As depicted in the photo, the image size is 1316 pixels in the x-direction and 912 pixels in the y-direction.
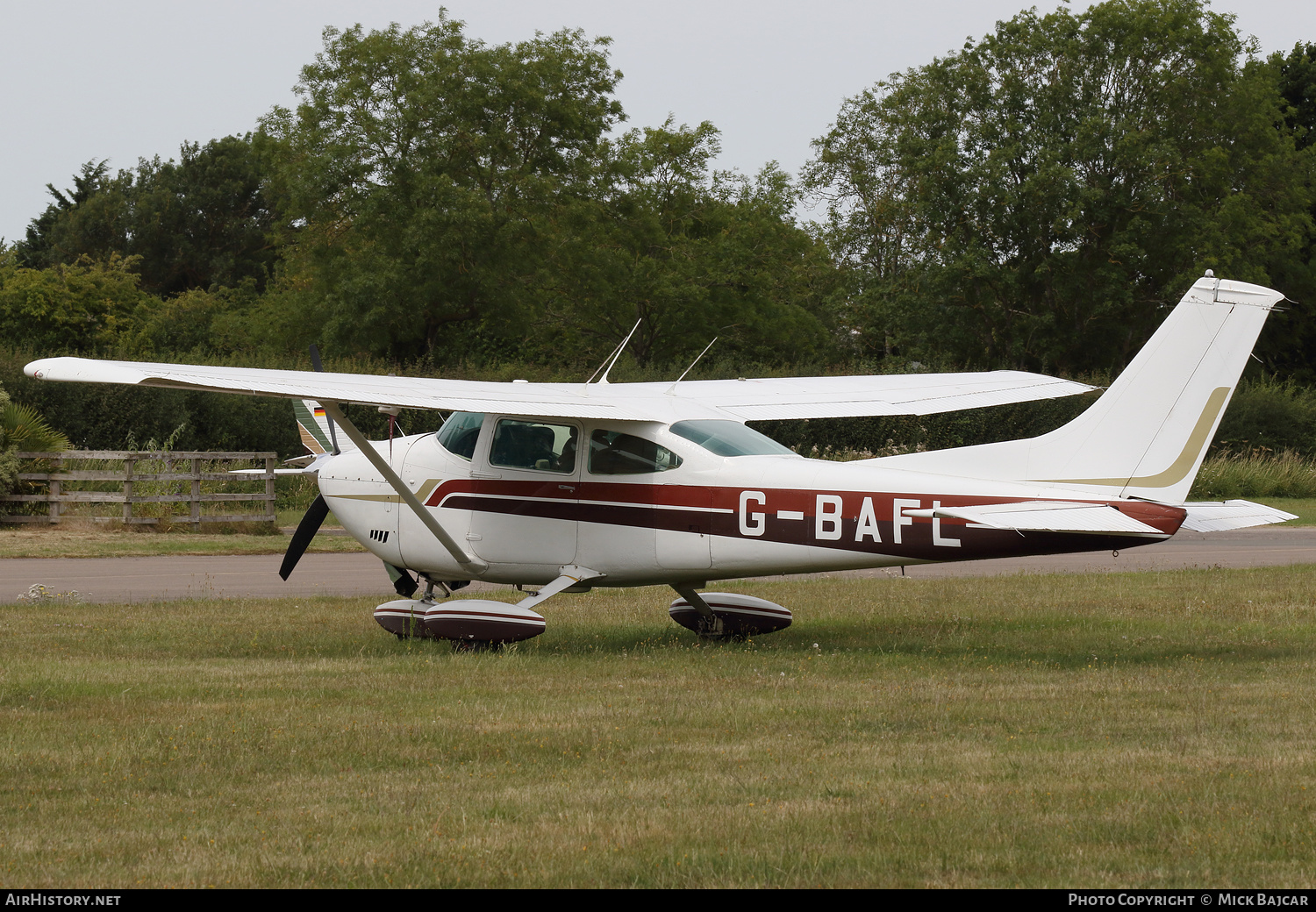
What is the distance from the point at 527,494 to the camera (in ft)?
37.5

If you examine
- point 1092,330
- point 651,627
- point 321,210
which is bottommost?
point 651,627

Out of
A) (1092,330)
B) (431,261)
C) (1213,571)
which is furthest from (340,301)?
(1213,571)

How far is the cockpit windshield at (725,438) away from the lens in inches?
432

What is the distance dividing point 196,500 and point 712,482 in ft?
51.1

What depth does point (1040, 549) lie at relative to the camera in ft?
31.8

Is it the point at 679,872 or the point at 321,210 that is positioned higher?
the point at 321,210

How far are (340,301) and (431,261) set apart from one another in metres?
3.52

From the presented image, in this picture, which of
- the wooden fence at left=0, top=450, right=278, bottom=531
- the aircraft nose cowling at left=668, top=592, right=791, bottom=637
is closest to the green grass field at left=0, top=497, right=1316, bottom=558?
the wooden fence at left=0, top=450, right=278, bottom=531

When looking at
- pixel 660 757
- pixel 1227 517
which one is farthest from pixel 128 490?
pixel 1227 517

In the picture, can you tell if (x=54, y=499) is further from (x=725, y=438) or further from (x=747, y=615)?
(x=725, y=438)

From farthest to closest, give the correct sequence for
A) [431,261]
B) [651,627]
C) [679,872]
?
[431,261] < [651,627] < [679,872]

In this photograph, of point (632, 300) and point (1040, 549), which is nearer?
point (1040, 549)

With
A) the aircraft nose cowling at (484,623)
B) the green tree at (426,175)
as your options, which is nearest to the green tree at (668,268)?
the green tree at (426,175)
